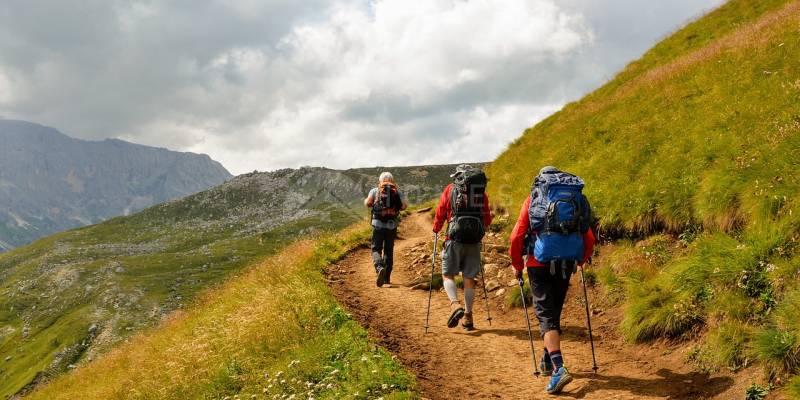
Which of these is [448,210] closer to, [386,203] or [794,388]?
[386,203]

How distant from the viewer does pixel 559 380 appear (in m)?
7.67

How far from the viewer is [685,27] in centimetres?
2862

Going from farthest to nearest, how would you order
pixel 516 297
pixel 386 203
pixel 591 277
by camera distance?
pixel 386 203
pixel 516 297
pixel 591 277

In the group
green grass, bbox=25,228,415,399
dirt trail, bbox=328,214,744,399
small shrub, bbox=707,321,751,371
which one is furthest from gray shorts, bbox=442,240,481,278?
small shrub, bbox=707,321,751,371

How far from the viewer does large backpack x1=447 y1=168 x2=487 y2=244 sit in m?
10.9

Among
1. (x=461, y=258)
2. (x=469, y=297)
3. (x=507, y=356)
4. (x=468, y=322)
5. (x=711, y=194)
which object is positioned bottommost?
(x=507, y=356)

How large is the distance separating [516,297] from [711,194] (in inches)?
194

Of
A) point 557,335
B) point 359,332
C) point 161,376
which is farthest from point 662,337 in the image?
point 161,376

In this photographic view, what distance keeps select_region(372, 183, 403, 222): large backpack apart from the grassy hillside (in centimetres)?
490

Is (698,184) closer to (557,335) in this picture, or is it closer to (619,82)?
(557,335)

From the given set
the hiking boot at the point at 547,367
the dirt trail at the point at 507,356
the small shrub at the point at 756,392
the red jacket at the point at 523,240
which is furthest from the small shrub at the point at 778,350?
the hiking boot at the point at 547,367

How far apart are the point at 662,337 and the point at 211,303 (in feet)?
51.1

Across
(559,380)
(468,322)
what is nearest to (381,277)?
(468,322)

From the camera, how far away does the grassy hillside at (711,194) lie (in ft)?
25.1
